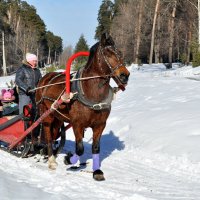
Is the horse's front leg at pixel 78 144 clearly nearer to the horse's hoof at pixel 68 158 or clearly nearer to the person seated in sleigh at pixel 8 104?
the horse's hoof at pixel 68 158

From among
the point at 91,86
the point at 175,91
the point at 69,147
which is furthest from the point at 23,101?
the point at 175,91

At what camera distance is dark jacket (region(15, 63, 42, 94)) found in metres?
7.99

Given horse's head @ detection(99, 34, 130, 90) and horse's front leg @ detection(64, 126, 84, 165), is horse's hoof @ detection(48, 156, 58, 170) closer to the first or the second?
horse's front leg @ detection(64, 126, 84, 165)

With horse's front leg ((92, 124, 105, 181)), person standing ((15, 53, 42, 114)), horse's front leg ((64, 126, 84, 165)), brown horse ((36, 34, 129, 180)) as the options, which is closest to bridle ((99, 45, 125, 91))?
brown horse ((36, 34, 129, 180))

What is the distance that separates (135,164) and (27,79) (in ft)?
8.41

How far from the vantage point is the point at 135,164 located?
7.53 metres

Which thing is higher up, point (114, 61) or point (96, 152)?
point (114, 61)

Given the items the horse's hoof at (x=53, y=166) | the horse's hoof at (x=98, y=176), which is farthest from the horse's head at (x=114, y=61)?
the horse's hoof at (x=53, y=166)

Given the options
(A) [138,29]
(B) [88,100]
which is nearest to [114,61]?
(B) [88,100]

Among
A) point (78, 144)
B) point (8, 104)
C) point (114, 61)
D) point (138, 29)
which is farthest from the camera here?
point (138, 29)

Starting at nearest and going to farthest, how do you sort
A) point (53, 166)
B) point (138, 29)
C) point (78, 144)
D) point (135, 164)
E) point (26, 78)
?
point (78, 144) < point (53, 166) < point (135, 164) < point (26, 78) < point (138, 29)

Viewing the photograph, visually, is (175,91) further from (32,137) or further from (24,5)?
(24,5)

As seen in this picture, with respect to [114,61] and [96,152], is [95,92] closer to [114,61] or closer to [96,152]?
[114,61]

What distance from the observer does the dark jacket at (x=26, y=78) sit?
Answer: 314 inches
